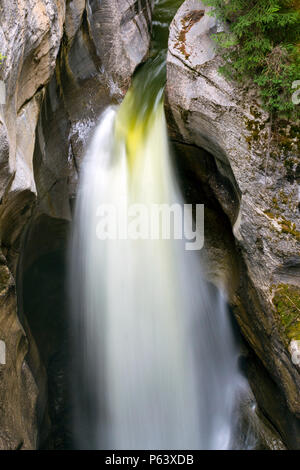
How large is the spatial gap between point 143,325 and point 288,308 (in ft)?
7.53

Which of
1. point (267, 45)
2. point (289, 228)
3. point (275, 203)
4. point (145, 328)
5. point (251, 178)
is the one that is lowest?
point (145, 328)

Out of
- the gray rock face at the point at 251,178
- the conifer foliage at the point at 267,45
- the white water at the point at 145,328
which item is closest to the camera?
the conifer foliage at the point at 267,45

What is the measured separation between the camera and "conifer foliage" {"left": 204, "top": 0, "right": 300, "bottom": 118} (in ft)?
14.8

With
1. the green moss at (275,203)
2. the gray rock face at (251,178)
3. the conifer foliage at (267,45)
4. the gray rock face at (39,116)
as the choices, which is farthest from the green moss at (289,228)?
the gray rock face at (39,116)

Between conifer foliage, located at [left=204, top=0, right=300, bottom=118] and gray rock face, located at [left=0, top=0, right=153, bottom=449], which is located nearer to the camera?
gray rock face, located at [left=0, top=0, right=153, bottom=449]

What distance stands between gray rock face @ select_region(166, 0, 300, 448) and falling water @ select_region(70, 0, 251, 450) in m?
0.81

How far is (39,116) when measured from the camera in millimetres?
5223

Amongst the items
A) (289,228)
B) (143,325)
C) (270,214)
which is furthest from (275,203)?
(143,325)

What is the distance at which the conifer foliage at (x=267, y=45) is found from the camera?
4496 millimetres

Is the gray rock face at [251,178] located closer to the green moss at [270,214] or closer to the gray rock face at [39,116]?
the green moss at [270,214]

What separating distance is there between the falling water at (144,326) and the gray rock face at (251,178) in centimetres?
81

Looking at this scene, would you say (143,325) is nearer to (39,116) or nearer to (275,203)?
(275,203)

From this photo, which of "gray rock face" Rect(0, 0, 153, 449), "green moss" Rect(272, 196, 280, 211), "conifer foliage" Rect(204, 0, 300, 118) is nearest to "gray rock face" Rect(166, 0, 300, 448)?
"green moss" Rect(272, 196, 280, 211)

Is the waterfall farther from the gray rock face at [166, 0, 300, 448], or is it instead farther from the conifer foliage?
the conifer foliage
